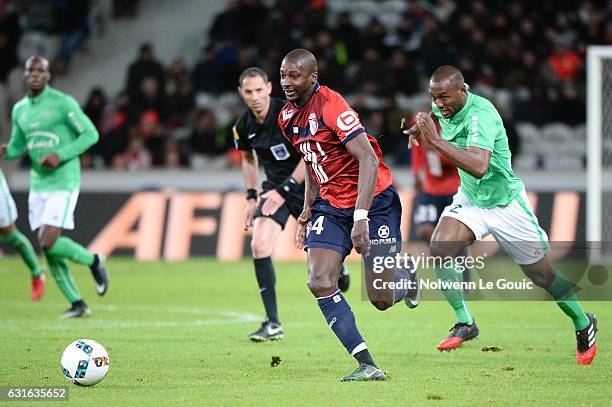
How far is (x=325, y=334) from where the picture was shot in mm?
10062

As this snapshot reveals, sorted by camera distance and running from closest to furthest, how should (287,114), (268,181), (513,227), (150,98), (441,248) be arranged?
(287,114) < (513,227) < (441,248) < (268,181) < (150,98)

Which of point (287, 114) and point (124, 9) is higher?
point (124, 9)

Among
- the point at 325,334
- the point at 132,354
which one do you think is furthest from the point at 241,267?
the point at 132,354

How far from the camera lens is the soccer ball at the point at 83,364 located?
6941 mm

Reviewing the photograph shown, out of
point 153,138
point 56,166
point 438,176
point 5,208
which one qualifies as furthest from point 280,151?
point 153,138

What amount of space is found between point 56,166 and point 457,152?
528 cm

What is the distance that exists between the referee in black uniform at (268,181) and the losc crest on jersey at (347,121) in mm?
2471

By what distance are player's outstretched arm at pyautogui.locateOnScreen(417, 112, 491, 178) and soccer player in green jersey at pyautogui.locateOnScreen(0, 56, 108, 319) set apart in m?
5.00

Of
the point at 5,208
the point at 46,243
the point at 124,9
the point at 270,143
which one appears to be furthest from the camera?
the point at 124,9

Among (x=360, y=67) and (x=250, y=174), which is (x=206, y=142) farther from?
(x=250, y=174)

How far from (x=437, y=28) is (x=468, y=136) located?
47.7ft

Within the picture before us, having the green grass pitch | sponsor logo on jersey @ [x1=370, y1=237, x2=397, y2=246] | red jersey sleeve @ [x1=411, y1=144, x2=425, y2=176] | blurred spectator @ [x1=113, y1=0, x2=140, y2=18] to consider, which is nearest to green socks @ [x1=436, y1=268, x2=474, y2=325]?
the green grass pitch

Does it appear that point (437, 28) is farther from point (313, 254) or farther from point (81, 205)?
point (313, 254)

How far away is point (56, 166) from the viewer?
449 inches
